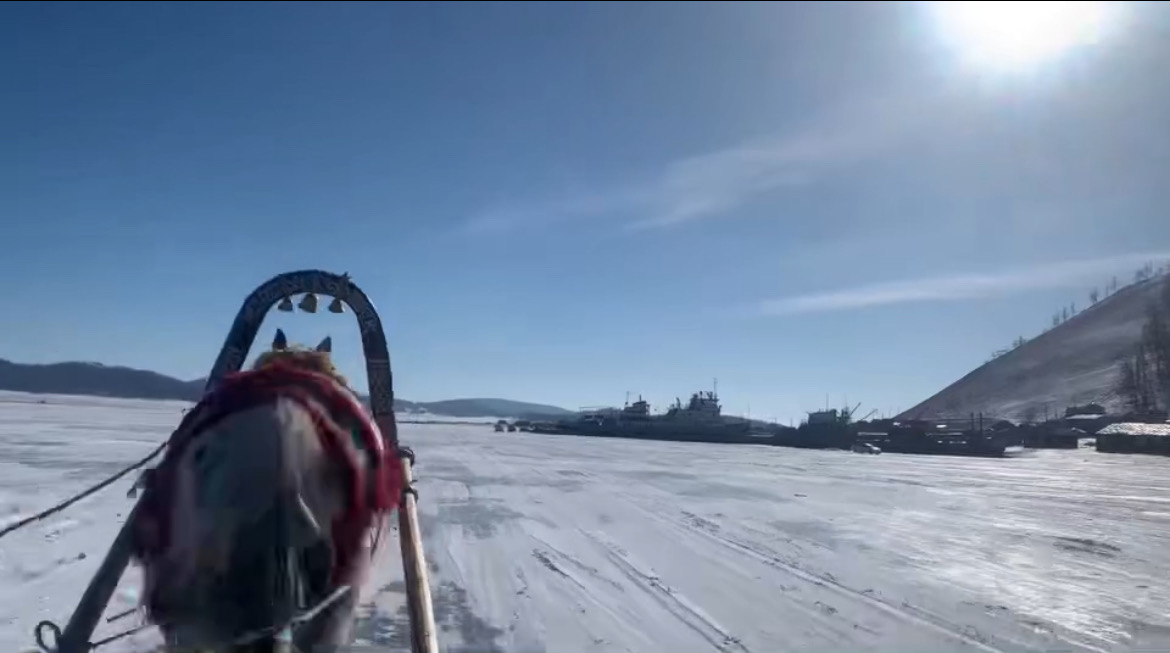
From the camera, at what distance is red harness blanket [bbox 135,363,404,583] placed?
2.18m

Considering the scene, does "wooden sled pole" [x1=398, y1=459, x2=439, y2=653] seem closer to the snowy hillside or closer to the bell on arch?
the bell on arch

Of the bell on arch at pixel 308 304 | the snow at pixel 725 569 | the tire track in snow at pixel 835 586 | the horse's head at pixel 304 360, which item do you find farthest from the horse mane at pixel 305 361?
the tire track in snow at pixel 835 586

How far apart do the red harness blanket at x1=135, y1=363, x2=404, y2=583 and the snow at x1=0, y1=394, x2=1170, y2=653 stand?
323cm

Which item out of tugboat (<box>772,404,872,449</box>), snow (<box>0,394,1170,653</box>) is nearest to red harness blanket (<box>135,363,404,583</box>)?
snow (<box>0,394,1170,653</box>)

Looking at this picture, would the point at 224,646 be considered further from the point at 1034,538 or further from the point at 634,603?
the point at 1034,538

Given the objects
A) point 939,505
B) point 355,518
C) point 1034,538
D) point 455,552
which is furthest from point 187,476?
point 939,505

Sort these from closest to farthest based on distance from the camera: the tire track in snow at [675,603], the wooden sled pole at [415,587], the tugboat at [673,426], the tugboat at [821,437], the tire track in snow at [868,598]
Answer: the wooden sled pole at [415,587]
the tire track in snow at [675,603]
the tire track in snow at [868,598]
the tugboat at [821,437]
the tugboat at [673,426]

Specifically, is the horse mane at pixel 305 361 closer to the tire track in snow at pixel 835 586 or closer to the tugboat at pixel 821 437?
the tire track in snow at pixel 835 586

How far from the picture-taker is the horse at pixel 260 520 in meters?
1.94

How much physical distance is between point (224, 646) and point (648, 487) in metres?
15.5

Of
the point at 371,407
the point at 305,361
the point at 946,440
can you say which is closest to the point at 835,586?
the point at 371,407

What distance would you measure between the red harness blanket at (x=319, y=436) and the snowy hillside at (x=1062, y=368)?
7227 centimetres

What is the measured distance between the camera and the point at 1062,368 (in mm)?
89750

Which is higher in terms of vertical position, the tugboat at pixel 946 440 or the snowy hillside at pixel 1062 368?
the snowy hillside at pixel 1062 368
